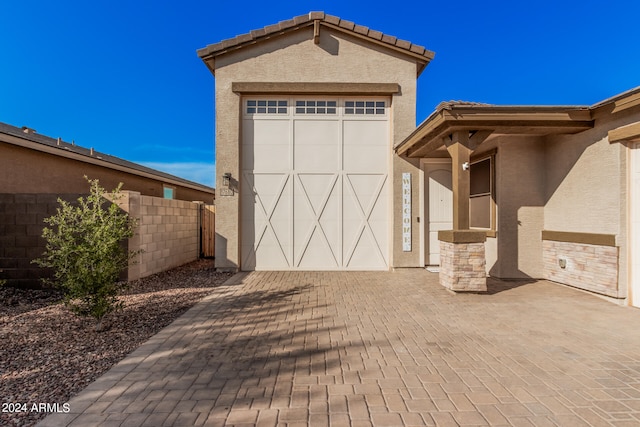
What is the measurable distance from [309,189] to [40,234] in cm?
601

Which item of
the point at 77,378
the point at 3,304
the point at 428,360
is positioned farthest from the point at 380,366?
the point at 3,304

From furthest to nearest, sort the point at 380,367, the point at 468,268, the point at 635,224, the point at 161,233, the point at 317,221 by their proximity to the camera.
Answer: the point at 317,221 → the point at 161,233 → the point at 468,268 → the point at 635,224 → the point at 380,367

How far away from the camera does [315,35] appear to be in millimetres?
8297

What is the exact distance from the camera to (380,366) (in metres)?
3.26

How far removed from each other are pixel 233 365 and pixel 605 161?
23.2 ft

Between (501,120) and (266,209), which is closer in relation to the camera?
(501,120)

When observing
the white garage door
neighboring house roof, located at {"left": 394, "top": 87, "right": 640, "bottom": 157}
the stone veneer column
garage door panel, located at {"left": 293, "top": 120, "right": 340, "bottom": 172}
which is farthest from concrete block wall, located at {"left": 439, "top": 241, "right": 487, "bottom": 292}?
garage door panel, located at {"left": 293, "top": 120, "right": 340, "bottom": 172}

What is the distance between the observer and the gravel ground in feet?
9.30

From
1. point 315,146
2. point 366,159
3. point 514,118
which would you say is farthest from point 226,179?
point 514,118

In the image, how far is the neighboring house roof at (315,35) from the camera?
8.27m

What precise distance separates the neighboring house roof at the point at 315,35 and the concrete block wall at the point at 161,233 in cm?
425

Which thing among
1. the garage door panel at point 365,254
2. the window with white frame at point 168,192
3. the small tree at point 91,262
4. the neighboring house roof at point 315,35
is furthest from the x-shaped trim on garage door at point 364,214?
the window with white frame at point 168,192

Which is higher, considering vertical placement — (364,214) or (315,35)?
(315,35)

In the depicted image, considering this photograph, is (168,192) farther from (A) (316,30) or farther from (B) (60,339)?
(B) (60,339)
